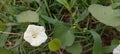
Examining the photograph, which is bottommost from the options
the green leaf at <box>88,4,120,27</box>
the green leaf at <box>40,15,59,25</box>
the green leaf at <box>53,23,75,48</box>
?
the green leaf at <box>53,23,75,48</box>

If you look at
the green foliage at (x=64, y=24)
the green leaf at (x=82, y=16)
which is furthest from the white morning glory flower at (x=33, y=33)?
the green leaf at (x=82, y=16)

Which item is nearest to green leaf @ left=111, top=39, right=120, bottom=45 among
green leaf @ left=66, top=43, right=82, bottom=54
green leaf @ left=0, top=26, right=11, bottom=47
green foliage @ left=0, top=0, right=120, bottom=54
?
green foliage @ left=0, top=0, right=120, bottom=54

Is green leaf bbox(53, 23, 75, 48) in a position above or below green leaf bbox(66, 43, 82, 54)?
above

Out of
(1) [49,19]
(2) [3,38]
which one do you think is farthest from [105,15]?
(2) [3,38]

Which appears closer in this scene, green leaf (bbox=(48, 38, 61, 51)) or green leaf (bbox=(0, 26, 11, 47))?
green leaf (bbox=(48, 38, 61, 51))

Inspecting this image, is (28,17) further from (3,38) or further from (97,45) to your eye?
(97,45)

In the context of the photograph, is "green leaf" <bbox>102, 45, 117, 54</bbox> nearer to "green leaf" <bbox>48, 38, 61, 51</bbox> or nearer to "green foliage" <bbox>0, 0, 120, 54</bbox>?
"green foliage" <bbox>0, 0, 120, 54</bbox>

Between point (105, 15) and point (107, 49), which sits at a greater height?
A: point (105, 15)
